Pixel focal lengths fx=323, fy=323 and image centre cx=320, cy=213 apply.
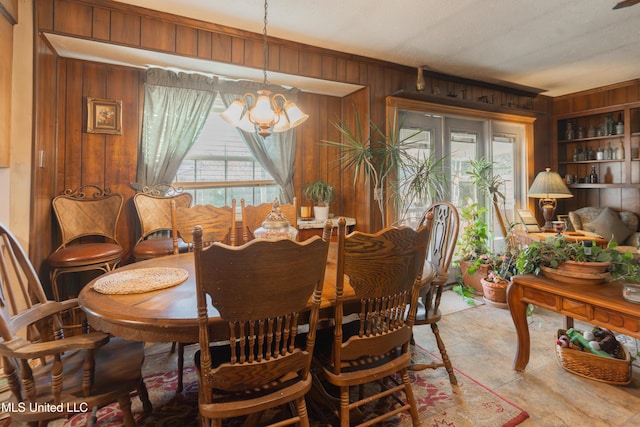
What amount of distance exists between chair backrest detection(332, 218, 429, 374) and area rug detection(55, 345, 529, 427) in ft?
1.74

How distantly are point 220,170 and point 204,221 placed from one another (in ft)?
4.43

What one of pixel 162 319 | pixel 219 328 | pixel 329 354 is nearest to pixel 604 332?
pixel 329 354

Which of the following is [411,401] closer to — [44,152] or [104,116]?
[44,152]

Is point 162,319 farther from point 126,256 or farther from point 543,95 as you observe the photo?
point 543,95

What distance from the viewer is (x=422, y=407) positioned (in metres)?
1.75

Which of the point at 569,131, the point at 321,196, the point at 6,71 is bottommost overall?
the point at 321,196

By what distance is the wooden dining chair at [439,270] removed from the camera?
1.91 m

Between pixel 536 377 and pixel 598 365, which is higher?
pixel 598 365

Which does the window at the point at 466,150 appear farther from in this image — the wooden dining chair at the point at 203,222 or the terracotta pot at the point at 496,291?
the wooden dining chair at the point at 203,222

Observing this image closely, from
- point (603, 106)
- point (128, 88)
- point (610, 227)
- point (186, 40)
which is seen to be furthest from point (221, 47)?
point (603, 106)

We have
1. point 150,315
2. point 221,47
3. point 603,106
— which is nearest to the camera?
point 150,315

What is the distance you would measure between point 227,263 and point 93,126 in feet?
9.02

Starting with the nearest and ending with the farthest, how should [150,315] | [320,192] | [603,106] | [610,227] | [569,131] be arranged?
[150,315] → [320,192] → [610,227] → [603,106] → [569,131]

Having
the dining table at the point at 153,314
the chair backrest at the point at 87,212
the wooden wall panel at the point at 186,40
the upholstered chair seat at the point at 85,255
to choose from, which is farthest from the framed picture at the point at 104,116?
the dining table at the point at 153,314
